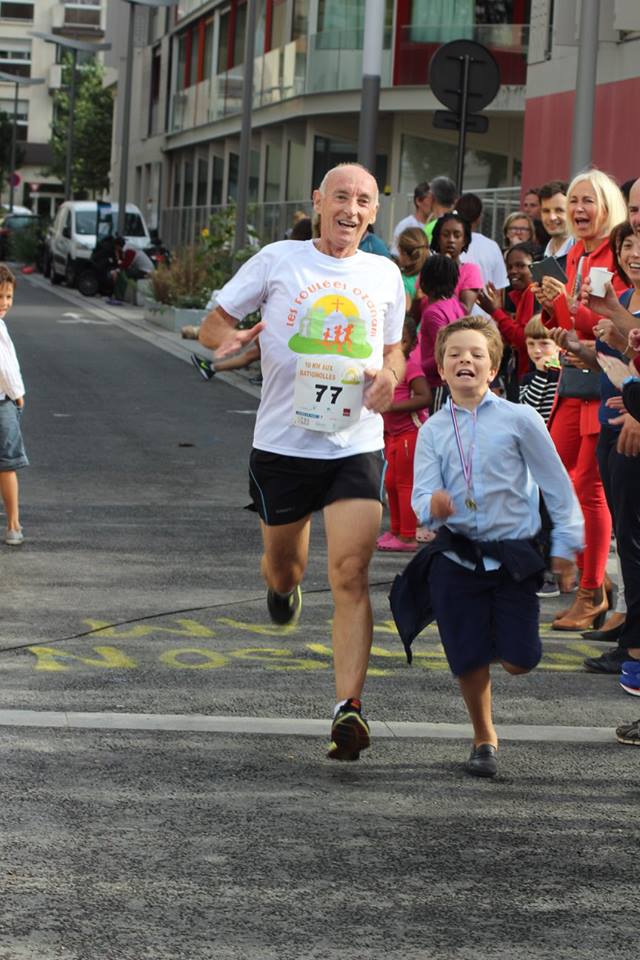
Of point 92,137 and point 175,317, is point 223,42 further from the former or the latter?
point 175,317

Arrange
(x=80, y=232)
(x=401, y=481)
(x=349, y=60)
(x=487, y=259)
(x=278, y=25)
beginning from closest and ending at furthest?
(x=401, y=481)
(x=487, y=259)
(x=349, y=60)
(x=80, y=232)
(x=278, y=25)

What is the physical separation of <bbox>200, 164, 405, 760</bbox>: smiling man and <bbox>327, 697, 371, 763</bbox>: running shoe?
0.17 m

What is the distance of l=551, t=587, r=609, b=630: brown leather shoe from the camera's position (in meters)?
8.59

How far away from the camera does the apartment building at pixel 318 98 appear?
41.6 metres

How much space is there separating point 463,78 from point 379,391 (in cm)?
1012

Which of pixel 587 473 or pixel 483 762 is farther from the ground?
pixel 587 473

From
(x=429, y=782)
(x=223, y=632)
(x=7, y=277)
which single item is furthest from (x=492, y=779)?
(x=7, y=277)

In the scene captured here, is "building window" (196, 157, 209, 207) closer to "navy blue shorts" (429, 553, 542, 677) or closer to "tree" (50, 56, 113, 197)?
"tree" (50, 56, 113, 197)

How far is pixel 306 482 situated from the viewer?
6605 millimetres

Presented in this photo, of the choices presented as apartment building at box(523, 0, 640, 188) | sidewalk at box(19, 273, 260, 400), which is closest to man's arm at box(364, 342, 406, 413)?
sidewalk at box(19, 273, 260, 400)

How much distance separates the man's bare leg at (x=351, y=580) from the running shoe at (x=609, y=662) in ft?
5.49

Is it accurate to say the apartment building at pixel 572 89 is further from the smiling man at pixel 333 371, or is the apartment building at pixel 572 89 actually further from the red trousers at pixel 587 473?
the smiling man at pixel 333 371

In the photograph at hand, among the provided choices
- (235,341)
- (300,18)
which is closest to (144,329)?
(300,18)

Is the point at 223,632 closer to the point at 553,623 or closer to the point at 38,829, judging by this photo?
the point at 553,623
